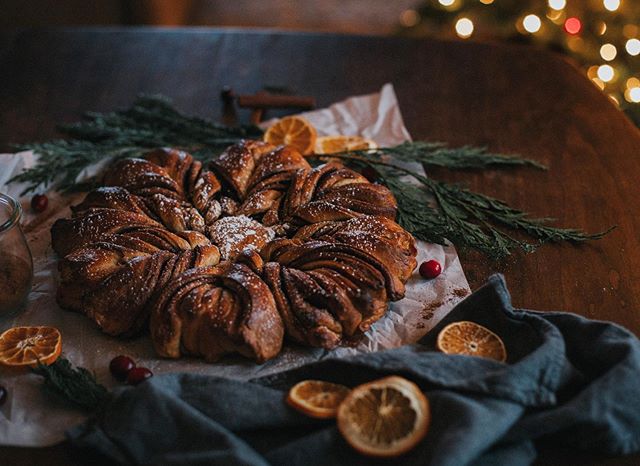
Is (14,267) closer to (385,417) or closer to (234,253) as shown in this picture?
(234,253)

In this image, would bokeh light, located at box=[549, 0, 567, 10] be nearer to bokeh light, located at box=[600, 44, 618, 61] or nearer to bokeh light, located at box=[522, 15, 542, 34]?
bokeh light, located at box=[522, 15, 542, 34]

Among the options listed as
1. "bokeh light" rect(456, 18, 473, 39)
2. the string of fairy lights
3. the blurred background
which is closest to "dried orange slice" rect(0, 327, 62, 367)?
the blurred background

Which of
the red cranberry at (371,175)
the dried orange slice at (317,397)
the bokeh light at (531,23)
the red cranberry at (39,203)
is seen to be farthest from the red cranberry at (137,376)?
the bokeh light at (531,23)

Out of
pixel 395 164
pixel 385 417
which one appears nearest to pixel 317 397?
pixel 385 417

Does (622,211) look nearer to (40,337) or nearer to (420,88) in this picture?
(420,88)

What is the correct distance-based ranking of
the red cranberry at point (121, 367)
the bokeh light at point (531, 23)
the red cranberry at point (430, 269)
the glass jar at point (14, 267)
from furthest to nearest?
the bokeh light at point (531, 23), the red cranberry at point (430, 269), the glass jar at point (14, 267), the red cranberry at point (121, 367)

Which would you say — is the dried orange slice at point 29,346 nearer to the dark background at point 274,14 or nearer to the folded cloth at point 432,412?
the folded cloth at point 432,412
